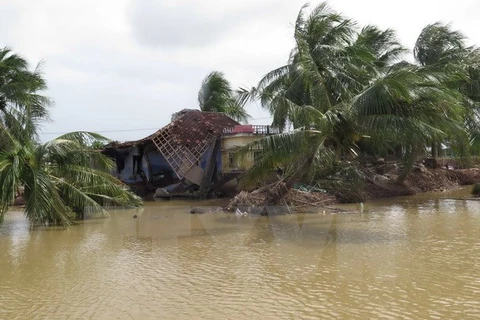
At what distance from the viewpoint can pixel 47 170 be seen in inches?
498

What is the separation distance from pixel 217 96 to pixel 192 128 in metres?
6.77

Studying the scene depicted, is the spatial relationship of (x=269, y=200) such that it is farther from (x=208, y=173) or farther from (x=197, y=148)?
(x=197, y=148)

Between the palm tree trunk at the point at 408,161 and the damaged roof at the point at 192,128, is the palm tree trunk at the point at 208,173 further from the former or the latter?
the palm tree trunk at the point at 408,161

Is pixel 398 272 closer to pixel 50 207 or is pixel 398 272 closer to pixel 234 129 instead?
pixel 50 207

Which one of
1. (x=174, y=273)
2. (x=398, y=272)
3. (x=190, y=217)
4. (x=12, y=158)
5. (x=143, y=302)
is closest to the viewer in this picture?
(x=143, y=302)

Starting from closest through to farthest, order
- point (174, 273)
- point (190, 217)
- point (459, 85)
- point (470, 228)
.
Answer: point (174, 273) < point (470, 228) < point (190, 217) < point (459, 85)

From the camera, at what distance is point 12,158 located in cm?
1138

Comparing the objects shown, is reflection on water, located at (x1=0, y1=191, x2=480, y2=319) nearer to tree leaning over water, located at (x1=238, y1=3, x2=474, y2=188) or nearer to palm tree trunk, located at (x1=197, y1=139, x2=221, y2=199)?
tree leaning over water, located at (x1=238, y1=3, x2=474, y2=188)

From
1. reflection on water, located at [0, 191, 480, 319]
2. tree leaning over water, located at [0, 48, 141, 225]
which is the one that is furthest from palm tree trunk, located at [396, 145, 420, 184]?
tree leaning over water, located at [0, 48, 141, 225]

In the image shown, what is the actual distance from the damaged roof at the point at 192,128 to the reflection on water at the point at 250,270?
9.31m

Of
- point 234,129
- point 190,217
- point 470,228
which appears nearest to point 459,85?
point 234,129

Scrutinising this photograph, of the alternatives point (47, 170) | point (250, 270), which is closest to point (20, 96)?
point (47, 170)

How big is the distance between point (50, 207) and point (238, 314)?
8.14 m

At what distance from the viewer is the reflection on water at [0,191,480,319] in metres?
5.38
